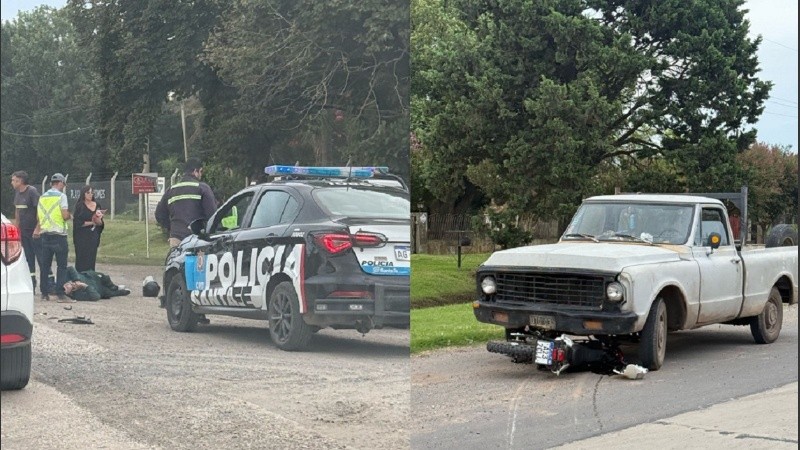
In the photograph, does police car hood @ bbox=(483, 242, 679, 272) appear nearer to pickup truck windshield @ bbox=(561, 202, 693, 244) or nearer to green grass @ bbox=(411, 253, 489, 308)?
pickup truck windshield @ bbox=(561, 202, 693, 244)

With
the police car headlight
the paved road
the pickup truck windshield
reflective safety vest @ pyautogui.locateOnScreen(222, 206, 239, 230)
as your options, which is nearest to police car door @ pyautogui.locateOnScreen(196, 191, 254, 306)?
reflective safety vest @ pyautogui.locateOnScreen(222, 206, 239, 230)

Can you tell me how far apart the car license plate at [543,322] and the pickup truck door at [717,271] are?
1118 mm

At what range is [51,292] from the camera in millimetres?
1329

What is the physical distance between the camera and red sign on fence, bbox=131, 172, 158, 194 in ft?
4.39

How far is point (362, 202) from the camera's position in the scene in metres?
1.44

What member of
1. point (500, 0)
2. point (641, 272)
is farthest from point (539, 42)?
point (641, 272)

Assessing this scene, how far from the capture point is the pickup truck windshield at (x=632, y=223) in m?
6.53

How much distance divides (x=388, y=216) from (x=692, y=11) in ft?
38.3

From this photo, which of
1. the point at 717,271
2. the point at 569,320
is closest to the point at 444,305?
the point at 717,271

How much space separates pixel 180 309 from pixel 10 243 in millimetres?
233

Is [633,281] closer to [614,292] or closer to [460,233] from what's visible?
[614,292]

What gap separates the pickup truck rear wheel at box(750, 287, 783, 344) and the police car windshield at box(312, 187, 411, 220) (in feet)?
20.4

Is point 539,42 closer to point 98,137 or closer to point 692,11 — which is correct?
point 692,11

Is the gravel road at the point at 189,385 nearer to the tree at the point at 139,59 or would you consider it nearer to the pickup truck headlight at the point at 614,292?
the tree at the point at 139,59
